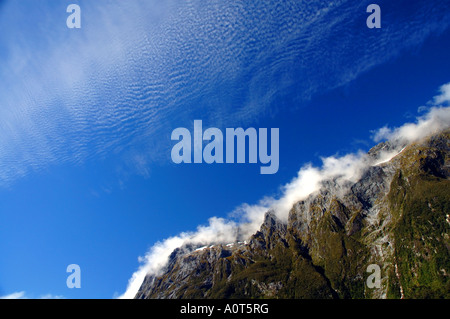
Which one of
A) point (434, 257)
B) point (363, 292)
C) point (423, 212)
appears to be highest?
point (423, 212)

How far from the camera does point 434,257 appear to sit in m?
168
